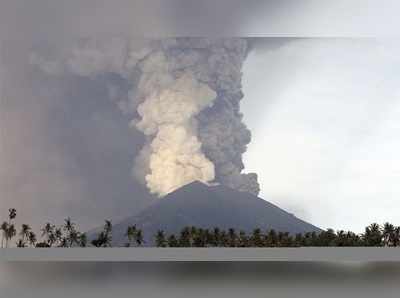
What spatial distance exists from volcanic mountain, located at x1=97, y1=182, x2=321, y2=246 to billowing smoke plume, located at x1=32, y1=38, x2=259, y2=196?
0.91m

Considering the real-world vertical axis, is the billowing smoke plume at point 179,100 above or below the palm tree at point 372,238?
above

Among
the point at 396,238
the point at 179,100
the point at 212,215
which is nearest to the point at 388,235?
the point at 396,238

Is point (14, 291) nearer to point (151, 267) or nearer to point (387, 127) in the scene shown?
point (151, 267)

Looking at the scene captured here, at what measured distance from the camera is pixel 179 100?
18484 millimetres

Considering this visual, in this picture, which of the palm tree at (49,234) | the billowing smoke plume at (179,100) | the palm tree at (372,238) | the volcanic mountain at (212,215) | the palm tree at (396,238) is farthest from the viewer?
the volcanic mountain at (212,215)

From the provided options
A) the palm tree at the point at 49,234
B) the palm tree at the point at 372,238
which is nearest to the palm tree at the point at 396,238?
the palm tree at the point at 372,238

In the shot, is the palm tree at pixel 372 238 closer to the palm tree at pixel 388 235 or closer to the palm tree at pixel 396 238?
the palm tree at pixel 388 235

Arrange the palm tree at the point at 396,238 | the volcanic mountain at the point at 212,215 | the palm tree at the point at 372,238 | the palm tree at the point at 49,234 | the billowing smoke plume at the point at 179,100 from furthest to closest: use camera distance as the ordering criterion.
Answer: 1. the volcanic mountain at the point at 212,215
2. the billowing smoke plume at the point at 179,100
3. the palm tree at the point at 49,234
4. the palm tree at the point at 396,238
5. the palm tree at the point at 372,238

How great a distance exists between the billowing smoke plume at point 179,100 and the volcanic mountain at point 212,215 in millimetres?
911

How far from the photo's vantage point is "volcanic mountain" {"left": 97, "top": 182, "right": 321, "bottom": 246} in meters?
19.4

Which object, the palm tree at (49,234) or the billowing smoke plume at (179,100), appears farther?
the billowing smoke plume at (179,100)

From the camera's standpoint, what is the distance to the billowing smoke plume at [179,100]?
1783 cm

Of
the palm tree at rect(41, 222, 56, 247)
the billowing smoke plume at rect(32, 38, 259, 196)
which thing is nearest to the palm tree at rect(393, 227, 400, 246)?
the billowing smoke plume at rect(32, 38, 259, 196)

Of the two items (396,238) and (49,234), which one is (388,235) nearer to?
(396,238)
